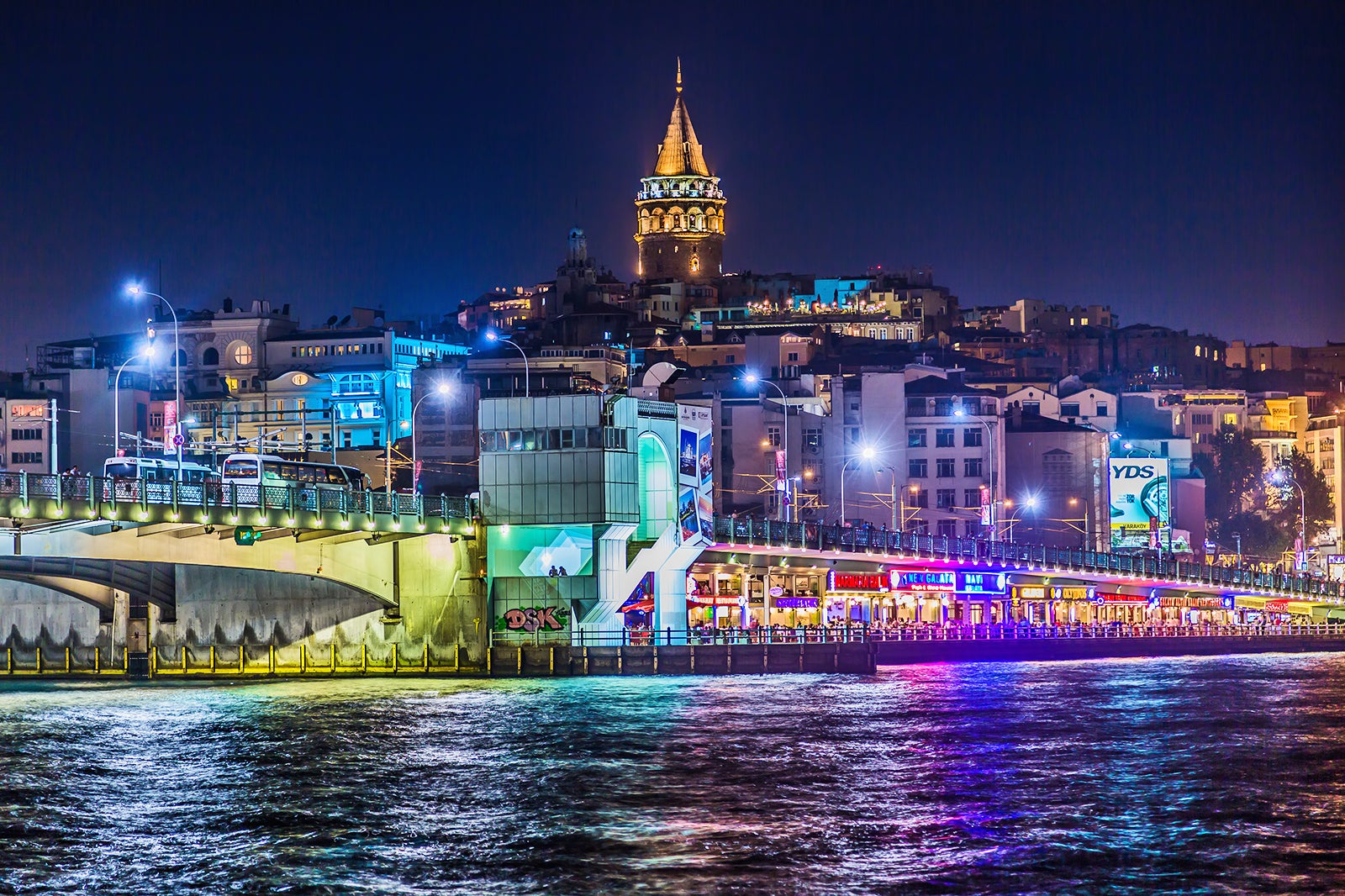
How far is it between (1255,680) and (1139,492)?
5921cm

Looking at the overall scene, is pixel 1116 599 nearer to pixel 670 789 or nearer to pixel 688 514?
pixel 688 514

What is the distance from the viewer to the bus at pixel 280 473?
3354 inches

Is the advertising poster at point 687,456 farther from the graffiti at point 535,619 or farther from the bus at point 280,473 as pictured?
the bus at point 280,473

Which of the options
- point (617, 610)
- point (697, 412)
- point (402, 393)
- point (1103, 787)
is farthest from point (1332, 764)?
point (402, 393)

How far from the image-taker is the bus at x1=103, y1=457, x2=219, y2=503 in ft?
250

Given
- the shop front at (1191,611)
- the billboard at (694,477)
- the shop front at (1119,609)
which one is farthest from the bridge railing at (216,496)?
the shop front at (1191,611)

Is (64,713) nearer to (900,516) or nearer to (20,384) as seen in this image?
(900,516)

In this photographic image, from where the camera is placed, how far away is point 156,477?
83750 mm

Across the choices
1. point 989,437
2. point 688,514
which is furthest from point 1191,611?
point 688,514

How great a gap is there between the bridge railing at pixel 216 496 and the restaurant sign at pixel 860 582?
3322 centimetres

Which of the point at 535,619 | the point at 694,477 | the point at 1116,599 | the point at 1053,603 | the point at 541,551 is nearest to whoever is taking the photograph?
the point at 535,619

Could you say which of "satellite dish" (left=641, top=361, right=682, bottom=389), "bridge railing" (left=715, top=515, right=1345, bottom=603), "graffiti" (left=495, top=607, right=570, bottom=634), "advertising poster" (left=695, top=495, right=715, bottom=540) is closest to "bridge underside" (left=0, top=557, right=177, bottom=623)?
"graffiti" (left=495, top=607, right=570, bottom=634)

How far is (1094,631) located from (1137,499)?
4109 cm

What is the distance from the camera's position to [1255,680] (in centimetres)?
9044
